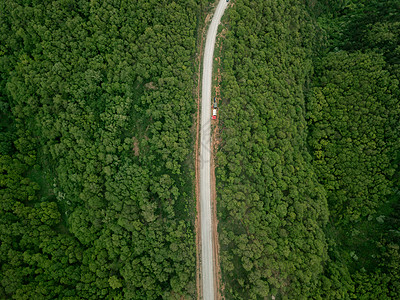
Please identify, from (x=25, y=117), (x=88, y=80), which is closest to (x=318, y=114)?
(x=88, y=80)

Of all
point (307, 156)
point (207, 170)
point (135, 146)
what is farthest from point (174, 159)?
point (307, 156)

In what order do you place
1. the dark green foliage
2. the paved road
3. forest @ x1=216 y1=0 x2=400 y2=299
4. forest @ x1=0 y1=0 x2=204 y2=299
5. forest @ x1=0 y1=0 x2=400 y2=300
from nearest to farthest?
1. forest @ x1=0 y1=0 x2=204 y2=299
2. the dark green foliage
3. forest @ x1=0 y1=0 x2=400 y2=300
4. the paved road
5. forest @ x1=216 y1=0 x2=400 y2=299

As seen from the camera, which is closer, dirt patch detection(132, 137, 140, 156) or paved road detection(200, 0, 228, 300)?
paved road detection(200, 0, 228, 300)

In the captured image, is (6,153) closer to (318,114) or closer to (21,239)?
(21,239)

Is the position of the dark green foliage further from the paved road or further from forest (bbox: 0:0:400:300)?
the paved road

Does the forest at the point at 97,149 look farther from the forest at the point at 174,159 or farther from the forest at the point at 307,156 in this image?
the forest at the point at 307,156

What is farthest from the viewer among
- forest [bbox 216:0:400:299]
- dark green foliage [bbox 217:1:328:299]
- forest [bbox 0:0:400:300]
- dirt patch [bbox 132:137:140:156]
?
dirt patch [bbox 132:137:140:156]

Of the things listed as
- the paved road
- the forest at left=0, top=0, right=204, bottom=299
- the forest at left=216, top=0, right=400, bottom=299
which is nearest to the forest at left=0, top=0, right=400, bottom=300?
the forest at left=0, top=0, right=204, bottom=299

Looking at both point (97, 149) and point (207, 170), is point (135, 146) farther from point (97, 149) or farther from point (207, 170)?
point (207, 170)
